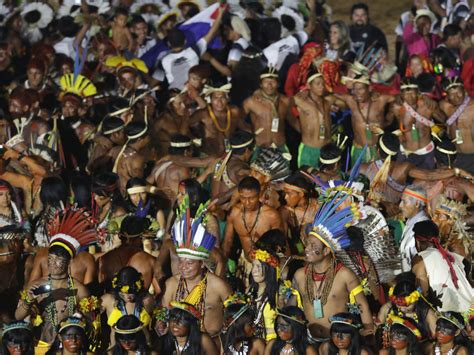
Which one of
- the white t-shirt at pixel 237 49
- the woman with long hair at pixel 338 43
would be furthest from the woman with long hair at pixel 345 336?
the white t-shirt at pixel 237 49

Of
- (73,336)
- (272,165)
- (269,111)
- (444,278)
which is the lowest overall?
(269,111)

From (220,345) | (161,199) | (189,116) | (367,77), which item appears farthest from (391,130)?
(220,345)

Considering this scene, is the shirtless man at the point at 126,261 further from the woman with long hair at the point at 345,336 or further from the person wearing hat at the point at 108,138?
the person wearing hat at the point at 108,138

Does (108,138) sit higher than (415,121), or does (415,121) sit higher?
(108,138)

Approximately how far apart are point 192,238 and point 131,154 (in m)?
3.56

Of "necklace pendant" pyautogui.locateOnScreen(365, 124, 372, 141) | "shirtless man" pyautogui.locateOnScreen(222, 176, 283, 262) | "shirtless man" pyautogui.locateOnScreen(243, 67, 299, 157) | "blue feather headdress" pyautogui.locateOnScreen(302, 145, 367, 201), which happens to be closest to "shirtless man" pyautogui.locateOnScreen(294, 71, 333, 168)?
"shirtless man" pyautogui.locateOnScreen(243, 67, 299, 157)

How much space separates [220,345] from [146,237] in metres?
1.88

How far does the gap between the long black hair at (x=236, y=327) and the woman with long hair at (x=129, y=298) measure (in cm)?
71

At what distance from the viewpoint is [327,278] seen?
12133mm

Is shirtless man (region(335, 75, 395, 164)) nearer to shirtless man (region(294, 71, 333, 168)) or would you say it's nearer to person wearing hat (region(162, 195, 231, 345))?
shirtless man (region(294, 71, 333, 168))

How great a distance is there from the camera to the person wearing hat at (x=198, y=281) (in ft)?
39.9

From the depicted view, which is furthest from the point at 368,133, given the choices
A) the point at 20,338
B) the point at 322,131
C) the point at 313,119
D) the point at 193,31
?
the point at 20,338

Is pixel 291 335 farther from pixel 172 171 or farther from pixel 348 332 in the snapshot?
pixel 172 171

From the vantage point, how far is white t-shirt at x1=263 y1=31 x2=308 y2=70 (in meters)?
18.3
